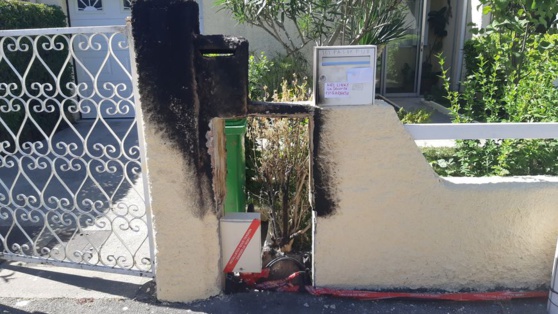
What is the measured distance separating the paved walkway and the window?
624cm

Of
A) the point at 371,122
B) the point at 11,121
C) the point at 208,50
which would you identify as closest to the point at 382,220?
the point at 371,122

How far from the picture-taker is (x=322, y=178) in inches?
116

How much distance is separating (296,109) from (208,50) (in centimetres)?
67

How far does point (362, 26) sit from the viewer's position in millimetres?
5613

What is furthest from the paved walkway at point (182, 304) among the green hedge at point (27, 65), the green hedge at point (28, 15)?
the green hedge at point (28, 15)

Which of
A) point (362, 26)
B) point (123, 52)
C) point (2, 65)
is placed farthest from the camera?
point (123, 52)

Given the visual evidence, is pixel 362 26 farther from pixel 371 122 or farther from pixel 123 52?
pixel 123 52

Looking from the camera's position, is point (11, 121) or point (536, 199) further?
point (11, 121)

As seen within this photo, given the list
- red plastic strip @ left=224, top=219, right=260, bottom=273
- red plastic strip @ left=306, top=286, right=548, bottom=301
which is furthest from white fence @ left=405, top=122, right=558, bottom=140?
red plastic strip @ left=224, top=219, right=260, bottom=273

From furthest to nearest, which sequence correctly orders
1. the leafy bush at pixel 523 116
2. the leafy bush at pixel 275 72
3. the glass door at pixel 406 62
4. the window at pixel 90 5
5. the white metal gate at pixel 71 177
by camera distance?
the glass door at pixel 406 62, the window at pixel 90 5, the leafy bush at pixel 275 72, the leafy bush at pixel 523 116, the white metal gate at pixel 71 177

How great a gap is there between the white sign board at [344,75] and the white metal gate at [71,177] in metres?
1.22

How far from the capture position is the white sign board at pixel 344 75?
9.14ft

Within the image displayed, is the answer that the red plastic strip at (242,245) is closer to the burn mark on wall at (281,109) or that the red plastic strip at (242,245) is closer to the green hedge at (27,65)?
the burn mark on wall at (281,109)

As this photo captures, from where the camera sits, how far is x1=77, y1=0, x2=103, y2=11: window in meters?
8.16
